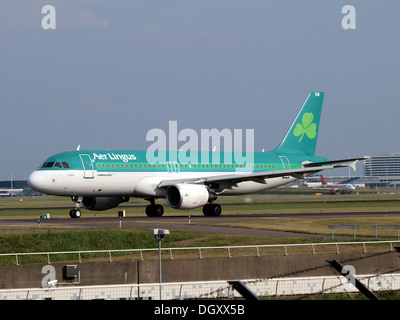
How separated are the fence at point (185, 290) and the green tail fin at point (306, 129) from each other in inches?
1655

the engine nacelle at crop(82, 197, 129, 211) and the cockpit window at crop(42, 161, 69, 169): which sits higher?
the cockpit window at crop(42, 161, 69, 169)

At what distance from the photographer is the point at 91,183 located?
54938mm

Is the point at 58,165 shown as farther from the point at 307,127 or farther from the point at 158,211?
the point at 307,127

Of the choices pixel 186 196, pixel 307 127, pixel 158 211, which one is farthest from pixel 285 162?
pixel 186 196

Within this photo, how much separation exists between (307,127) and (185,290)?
48443 millimetres

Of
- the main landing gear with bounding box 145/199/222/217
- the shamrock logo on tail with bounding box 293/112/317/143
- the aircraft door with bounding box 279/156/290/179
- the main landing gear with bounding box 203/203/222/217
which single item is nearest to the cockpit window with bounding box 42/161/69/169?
the main landing gear with bounding box 145/199/222/217

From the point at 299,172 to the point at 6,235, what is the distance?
2709cm

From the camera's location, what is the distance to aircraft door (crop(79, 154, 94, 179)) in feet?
179

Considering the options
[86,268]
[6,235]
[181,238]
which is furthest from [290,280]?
[6,235]

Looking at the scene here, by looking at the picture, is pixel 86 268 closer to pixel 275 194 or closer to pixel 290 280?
pixel 290 280

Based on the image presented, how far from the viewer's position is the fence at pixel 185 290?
2247cm

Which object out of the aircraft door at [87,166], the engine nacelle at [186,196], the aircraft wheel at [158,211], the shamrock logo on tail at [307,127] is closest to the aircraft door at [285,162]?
the shamrock logo on tail at [307,127]

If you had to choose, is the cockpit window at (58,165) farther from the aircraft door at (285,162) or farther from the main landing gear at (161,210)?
the aircraft door at (285,162)

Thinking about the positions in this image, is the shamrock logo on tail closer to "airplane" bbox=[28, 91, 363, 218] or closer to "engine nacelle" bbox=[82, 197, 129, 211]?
"airplane" bbox=[28, 91, 363, 218]
